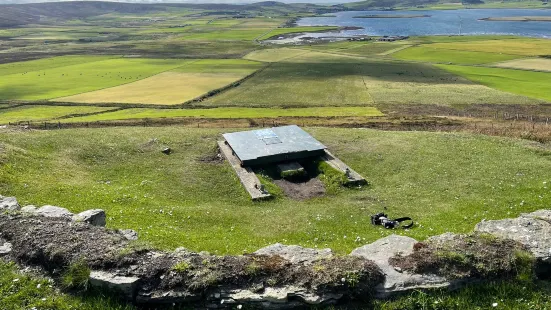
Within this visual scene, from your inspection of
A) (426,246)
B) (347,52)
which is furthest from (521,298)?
(347,52)

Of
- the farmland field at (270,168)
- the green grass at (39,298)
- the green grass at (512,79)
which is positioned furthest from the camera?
the green grass at (512,79)

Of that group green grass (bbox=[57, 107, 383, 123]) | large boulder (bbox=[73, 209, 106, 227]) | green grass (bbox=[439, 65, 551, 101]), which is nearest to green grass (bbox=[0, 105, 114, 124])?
green grass (bbox=[57, 107, 383, 123])

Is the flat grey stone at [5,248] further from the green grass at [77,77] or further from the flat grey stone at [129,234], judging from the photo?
the green grass at [77,77]

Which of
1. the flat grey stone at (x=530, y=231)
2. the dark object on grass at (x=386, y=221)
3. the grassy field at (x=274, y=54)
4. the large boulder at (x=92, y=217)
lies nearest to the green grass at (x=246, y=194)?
the dark object on grass at (x=386, y=221)

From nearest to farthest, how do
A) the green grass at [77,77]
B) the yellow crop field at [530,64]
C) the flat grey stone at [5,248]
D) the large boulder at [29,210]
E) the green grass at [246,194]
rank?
the flat grey stone at [5,248] < the large boulder at [29,210] < the green grass at [246,194] < the green grass at [77,77] < the yellow crop field at [530,64]

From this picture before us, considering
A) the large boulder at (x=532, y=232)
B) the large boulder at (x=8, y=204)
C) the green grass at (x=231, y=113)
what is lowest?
the green grass at (x=231, y=113)

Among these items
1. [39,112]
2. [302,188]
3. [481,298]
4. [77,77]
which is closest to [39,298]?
[481,298]
